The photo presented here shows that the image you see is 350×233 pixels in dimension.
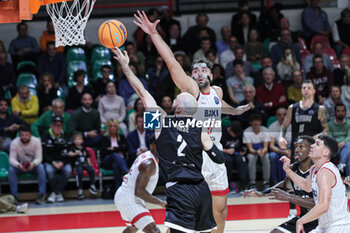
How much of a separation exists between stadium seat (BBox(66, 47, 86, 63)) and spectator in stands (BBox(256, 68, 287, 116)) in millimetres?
3500

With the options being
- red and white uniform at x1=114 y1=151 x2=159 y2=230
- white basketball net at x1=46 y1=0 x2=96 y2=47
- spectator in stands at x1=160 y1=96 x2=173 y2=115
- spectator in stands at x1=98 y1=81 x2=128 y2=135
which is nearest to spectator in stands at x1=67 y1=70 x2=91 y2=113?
spectator in stands at x1=98 y1=81 x2=128 y2=135

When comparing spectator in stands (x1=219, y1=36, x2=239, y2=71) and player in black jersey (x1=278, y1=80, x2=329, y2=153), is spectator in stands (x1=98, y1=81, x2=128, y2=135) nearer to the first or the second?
spectator in stands (x1=219, y1=36, x2=239, y2=71)

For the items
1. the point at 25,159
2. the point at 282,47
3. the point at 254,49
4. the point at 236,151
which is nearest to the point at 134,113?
the point at 236,151

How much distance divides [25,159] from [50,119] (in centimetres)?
90

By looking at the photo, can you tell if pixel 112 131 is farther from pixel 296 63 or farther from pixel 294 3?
pixel 294 3

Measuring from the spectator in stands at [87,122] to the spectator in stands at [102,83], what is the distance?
26.9 inches

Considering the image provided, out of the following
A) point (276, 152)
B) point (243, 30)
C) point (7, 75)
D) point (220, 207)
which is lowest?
point (220, 207)

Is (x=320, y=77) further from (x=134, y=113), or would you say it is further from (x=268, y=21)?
(x=134, y=113)

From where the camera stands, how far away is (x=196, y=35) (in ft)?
37.6

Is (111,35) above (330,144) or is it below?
above

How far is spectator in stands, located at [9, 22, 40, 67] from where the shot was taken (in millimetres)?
11156

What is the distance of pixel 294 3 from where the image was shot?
505 inches

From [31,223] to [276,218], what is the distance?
322 centimetres

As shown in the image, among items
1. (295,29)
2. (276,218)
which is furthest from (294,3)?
(276,218)
